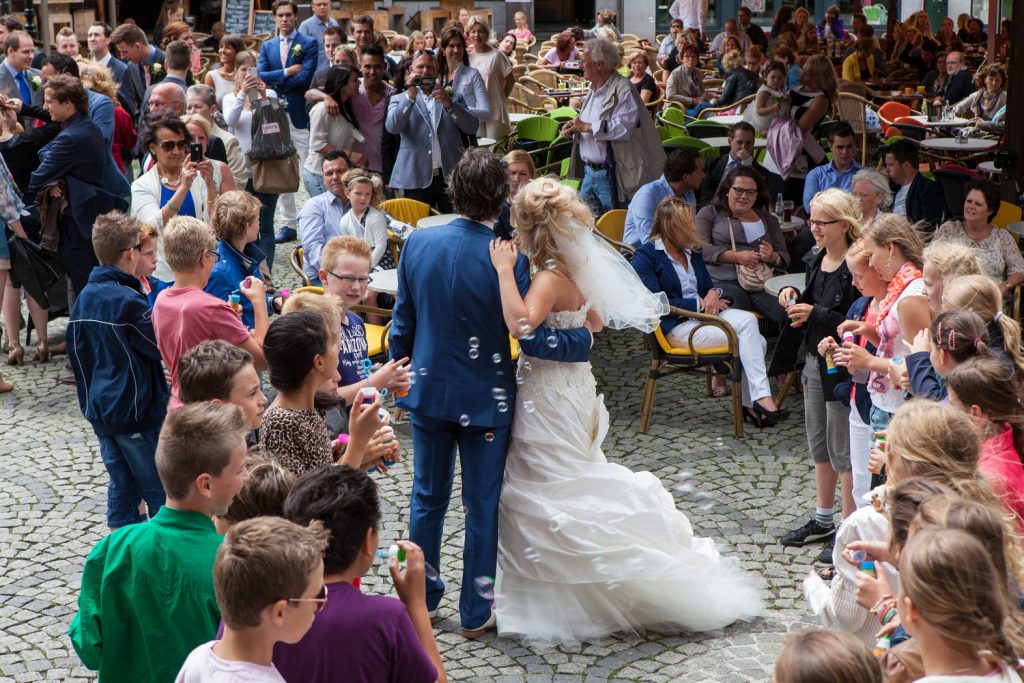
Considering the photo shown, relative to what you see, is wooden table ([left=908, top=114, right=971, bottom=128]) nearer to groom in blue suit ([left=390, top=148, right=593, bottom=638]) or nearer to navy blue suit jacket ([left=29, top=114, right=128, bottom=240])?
navy blue suit jacket ([left=29, top=114, right=128, bottom=240])

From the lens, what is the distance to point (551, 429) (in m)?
4.44

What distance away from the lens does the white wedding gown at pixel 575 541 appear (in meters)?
4.42

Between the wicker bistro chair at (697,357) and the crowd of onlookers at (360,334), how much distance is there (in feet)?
0.23

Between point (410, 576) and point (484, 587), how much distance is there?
1.92 meters

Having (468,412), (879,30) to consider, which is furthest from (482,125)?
(879,30)

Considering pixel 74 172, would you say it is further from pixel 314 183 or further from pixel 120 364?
pixel 120 364

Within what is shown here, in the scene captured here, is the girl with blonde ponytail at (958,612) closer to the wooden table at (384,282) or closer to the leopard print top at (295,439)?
the leopard print top at (295,439)

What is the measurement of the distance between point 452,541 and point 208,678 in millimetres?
3022

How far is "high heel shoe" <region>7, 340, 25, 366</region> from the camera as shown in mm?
7938

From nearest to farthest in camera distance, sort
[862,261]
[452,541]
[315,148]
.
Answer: [862,261]
[452,541]
[315,148]

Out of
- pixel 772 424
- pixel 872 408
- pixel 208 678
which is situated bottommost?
pixel 772 424

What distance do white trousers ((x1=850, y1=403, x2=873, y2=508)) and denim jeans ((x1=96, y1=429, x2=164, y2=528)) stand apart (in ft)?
9.11

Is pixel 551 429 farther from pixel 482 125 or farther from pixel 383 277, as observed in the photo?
pixel 482 125

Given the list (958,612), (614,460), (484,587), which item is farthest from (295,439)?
(614,460)
